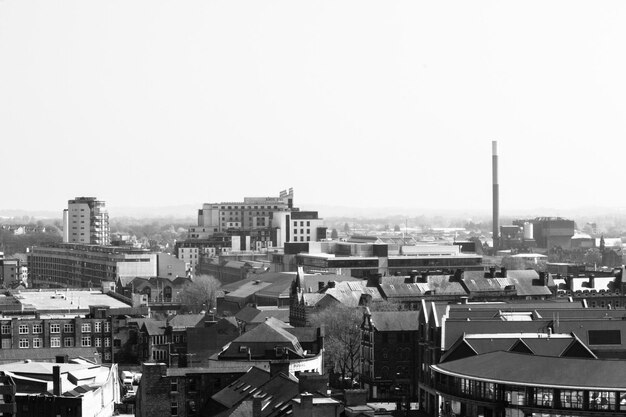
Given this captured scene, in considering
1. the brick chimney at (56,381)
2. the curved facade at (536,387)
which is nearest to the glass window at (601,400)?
the curved facade at (536,387)

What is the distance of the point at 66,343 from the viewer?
13575 centimetres

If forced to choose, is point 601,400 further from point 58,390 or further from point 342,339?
point 342,339

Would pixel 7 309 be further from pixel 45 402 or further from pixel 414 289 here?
pixel 45 402

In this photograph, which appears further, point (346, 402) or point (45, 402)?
point (45, 402)

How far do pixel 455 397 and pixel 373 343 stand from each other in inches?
1466

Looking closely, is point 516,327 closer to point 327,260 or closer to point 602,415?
point 602,415

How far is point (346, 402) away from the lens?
3103 inches

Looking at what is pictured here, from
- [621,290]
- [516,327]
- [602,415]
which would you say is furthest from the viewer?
[621,290]

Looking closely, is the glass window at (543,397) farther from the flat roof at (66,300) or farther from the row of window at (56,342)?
the flat roof at (66,300)

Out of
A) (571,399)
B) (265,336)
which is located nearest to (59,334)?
(265,336)

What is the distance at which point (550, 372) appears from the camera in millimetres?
78688

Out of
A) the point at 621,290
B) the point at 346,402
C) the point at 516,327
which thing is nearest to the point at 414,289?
the point at 621,290

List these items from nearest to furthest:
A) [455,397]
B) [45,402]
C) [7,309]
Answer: [455,397] → [45,402] → [7,309]

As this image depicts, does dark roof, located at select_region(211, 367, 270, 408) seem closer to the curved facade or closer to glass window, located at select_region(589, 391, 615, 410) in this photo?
the curved facade
